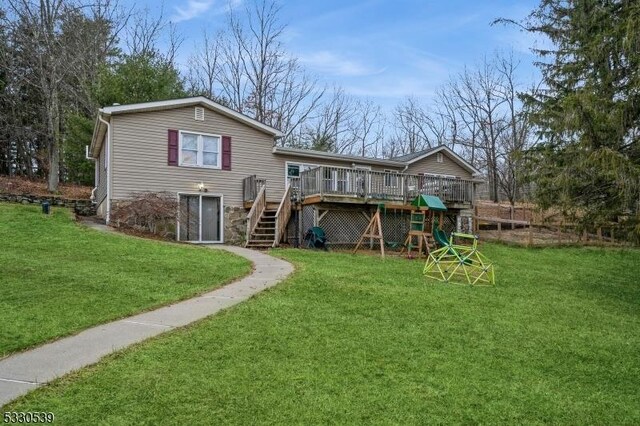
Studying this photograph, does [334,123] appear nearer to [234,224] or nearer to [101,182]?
[234,224]

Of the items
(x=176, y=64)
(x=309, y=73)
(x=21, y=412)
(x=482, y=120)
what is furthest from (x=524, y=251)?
(x=176, y=64)

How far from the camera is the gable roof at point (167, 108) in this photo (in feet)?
49.3

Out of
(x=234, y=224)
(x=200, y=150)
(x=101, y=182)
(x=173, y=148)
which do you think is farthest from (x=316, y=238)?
(x=101, y=182)

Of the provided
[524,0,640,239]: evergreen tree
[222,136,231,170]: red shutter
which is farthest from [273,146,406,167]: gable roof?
[524,0,640,239]: evergreen tree

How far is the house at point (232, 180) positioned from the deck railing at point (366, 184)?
3 centimetres

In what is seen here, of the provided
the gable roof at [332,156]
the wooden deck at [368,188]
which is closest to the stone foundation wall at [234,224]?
the wooden deck at [368,188]

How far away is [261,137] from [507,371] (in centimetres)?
1458

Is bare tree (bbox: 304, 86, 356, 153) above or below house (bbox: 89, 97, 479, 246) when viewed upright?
above

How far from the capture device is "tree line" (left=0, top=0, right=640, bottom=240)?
8.84 m

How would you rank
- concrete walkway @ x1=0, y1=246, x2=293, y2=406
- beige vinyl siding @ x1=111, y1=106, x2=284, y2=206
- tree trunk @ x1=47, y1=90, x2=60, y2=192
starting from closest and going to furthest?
concrete walkway @ x1=0, y1=246, x2=293, y2=406 < beige vinyl siding @ x1=111, y1=106, x2=284, y2=206 < tree trunk @ x1=47, y1=90, x2=60, y2=192

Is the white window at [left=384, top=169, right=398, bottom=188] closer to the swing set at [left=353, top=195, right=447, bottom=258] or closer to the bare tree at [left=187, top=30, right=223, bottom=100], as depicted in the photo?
the swing set at [left=353, top=195, right=447, bottom=258]

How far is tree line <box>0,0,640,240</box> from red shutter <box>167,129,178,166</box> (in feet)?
23.8

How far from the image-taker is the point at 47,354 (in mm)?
4504

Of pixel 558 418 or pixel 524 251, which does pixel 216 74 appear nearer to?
pixel 524 251
